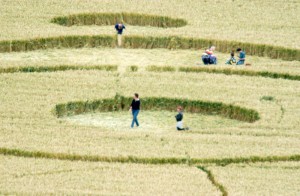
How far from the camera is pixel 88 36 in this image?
2229 inches

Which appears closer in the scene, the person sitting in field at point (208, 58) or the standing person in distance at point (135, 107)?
the standing person in distance at point (135, 107)

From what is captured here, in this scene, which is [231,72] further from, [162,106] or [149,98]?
[149,98]

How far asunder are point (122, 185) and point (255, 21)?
2951 cm

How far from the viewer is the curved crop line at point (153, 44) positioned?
55950 mm

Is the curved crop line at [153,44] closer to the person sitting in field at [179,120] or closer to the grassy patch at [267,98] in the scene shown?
the grassy patch at [267,98]

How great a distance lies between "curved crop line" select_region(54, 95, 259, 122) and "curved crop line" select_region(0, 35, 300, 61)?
10828 mm

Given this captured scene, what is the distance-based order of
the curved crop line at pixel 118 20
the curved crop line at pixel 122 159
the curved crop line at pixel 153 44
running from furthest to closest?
1. the curved crop line at pixel 118 20
2. the curved crop line at pixel 153 44
3. the curved crop line at pixel 122 159

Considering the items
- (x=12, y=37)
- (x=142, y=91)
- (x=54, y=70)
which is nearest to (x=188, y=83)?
(x=142, y=91)

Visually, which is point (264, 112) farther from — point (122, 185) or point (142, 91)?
point (122, 185)

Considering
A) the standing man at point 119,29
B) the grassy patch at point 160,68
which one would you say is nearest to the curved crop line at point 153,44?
the standing man at point 119,29

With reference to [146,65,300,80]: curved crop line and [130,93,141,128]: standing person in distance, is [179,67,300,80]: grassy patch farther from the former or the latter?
[130,93,141,128]: standing person in distance

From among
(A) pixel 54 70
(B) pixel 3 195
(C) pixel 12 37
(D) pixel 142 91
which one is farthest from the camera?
(C) pixel 12 37

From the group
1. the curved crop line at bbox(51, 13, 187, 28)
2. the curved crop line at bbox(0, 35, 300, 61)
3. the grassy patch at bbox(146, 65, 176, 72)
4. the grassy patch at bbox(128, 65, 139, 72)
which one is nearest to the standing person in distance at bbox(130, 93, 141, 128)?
the grassy patch at bbox(128, 65, 139, 72)

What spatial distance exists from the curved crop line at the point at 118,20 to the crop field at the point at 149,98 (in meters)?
0.07
